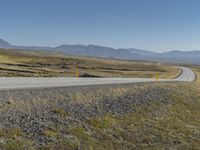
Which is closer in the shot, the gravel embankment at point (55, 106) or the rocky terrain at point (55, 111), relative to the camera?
the rocky terrain at point (55, 111)

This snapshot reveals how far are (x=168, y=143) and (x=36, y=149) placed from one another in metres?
7.43

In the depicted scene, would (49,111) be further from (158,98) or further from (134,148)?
(158,98)

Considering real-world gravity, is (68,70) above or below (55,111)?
below

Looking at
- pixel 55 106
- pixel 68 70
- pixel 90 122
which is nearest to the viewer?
pixel 90 122

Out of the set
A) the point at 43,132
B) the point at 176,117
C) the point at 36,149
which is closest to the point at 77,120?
the point at 43,132

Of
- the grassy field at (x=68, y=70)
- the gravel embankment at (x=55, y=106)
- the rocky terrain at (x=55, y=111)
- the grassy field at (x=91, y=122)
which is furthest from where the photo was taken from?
the grassy field at (x=68, y=70)

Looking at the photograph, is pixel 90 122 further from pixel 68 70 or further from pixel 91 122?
pixel 68 70

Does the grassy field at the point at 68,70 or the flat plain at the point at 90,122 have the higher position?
the flat plain at the point at 90,122

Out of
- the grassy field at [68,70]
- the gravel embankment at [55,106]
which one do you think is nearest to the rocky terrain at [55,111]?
the gravel embankment at [55,106]

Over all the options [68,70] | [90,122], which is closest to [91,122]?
[90,122]

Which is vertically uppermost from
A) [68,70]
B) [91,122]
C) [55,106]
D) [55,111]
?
[55,106]

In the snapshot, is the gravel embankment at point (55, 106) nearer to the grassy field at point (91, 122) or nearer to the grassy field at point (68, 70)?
the grassy field at point (91, 122)

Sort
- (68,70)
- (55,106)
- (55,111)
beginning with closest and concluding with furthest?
(55,111) < (55,106) < (68,70)

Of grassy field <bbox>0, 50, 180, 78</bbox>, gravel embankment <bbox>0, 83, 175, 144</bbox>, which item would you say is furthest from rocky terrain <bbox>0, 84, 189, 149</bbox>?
grassy field <bbox>0, 50, 180, 78</bbox>
